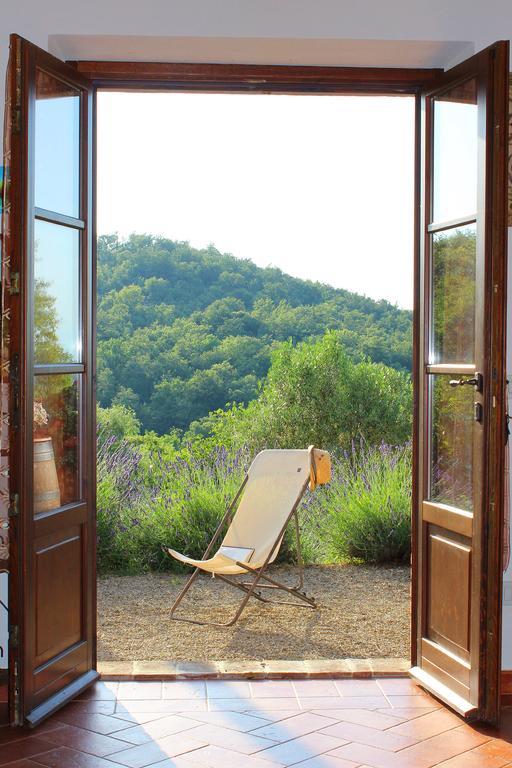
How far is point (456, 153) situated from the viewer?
3.81m

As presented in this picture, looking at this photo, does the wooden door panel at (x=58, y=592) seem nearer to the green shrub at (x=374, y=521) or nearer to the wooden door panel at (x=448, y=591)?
the wooden door panel at (x=448, y=591)

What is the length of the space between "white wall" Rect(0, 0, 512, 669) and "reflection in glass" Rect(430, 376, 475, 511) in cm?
34

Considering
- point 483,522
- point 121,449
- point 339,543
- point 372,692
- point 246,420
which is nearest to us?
point 483,522

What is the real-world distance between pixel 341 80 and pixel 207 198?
351 inches

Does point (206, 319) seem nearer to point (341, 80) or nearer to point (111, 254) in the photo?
point (111, 254)

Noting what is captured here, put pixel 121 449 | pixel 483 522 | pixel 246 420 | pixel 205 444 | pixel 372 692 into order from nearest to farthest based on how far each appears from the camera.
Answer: pixel 483 522
pixel 372 692
pixel 121 449
pixel 205 444
pixel 246 420

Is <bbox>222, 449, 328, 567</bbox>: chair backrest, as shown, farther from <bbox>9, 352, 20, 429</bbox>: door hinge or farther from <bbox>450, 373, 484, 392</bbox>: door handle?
<bbox>9, 352, 20, 429</bbox>: door hinge

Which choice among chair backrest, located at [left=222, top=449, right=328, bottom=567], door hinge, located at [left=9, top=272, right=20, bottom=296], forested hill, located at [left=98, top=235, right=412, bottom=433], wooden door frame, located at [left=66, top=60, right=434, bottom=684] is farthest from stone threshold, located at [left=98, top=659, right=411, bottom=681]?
forested hill, located at [left=98, top=235, right=412, bottom=433]

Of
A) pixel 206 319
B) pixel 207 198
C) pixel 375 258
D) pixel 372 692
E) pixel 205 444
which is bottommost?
pixel 372 692

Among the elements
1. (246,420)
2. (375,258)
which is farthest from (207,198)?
(246,420)

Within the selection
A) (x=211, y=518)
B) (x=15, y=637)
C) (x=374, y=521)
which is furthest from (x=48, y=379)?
(x=374, y=521)

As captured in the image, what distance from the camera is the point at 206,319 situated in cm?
1231

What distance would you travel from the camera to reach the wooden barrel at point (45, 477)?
3.60 m

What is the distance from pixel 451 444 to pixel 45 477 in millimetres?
1688
